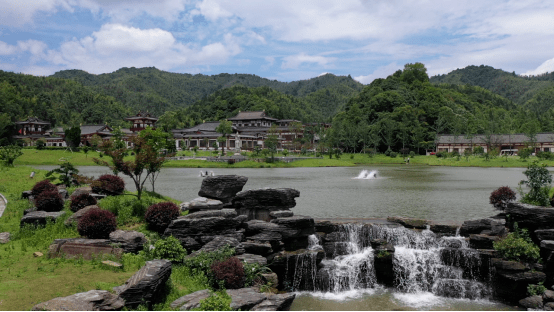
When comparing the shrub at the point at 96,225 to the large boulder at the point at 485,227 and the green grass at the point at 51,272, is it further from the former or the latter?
the large boulder at the point at 485,227

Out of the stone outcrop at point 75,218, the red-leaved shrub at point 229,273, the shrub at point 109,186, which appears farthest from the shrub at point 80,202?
the red-leaved shrub at point 229,273

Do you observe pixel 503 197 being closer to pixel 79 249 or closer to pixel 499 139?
pixel 79 249

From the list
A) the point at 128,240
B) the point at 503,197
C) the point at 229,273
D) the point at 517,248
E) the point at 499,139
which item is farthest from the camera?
the point at 499,139

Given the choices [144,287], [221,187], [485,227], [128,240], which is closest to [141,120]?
[221,187]

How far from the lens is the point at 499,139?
9006 cm

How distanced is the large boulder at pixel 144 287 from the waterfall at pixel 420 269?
702cm

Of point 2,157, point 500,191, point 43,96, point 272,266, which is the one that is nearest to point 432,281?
point 272,266

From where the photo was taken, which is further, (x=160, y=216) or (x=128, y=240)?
(x=160, y=216)

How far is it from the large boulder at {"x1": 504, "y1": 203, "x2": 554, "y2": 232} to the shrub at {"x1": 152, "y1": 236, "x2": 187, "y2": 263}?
1369cm

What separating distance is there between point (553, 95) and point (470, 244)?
17679cm

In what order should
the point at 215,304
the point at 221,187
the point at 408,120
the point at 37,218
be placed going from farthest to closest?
the point at 408,120
the point at 221,187
the point at 37,218
the point at 215,304

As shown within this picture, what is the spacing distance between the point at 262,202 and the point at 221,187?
2218 mm

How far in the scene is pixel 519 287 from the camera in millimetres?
13656

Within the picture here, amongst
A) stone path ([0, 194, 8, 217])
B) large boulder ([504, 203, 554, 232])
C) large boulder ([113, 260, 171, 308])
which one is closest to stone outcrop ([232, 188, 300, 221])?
large boulder ([113, 260, 171, 308])
